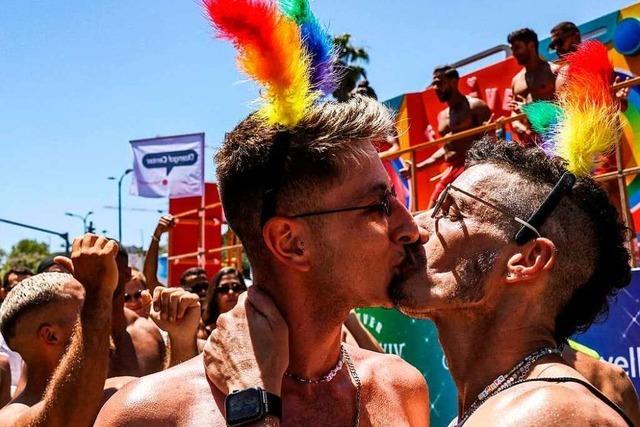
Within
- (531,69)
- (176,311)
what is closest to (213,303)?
(176,311)

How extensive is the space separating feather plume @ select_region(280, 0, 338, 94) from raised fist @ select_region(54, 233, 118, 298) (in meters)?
1.30

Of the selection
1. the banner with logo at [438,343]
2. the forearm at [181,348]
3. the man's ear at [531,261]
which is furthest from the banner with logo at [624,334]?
the man's ear at [531,261]

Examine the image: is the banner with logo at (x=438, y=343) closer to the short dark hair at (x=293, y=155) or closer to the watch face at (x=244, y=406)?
the short dark hair at (x=293, y=155)

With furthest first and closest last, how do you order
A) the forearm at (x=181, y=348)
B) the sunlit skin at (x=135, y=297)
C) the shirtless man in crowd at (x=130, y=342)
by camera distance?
the sunlit skin at (x=135, y=297), the shirtless man in crowd at (x=130, y=342), the forearm at (x=181, y=348)

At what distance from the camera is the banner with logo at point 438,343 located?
5.70m

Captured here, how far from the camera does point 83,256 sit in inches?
127

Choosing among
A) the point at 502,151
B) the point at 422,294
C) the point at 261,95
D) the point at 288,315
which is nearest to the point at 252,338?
the point at 288,315

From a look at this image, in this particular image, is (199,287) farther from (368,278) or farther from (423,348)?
(368,278)

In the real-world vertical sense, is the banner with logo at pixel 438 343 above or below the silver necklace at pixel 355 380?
below

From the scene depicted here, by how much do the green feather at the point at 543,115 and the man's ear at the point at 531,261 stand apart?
1.97ft

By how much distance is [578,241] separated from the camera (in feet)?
7.58

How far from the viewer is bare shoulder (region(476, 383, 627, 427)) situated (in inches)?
72.1

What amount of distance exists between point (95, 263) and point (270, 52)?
143 centimetres

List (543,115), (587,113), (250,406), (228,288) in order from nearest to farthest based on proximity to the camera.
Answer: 1. (250,406)
2. (587,113)
3. (543,115)
4. (228,288)
